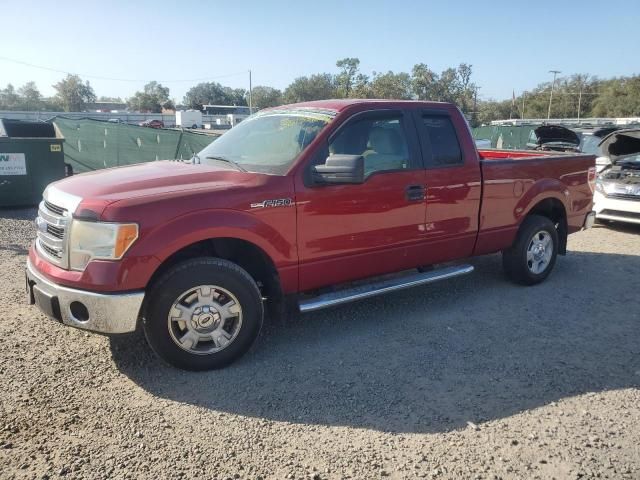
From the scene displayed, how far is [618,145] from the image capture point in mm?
9508

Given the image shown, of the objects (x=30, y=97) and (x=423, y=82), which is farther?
(x=30, y=97)

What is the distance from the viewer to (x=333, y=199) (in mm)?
3916

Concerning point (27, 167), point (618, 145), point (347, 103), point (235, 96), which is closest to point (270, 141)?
point (347, 103)

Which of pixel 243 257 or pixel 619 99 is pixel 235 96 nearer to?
pixel 619 99

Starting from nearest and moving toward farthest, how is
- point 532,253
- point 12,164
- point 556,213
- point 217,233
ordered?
point 217,233, point 532,253, point 556,213, point 12,164

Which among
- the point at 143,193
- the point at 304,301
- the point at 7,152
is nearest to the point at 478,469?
the point at 304,301

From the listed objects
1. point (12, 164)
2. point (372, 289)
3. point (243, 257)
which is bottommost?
point (372, 289)

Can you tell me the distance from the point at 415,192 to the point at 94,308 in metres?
2.71

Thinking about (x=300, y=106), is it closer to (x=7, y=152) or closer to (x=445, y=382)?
(x=445, y=382)

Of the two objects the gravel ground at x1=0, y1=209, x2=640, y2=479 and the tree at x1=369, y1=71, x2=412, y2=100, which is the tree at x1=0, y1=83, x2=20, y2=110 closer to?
the tree at x1=369, y1=71, x2=412, y2=100

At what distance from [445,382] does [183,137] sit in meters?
11.5

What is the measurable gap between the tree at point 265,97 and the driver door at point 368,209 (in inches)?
3566

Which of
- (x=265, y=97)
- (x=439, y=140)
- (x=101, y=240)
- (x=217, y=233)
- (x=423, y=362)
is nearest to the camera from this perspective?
(x=101, y=240)

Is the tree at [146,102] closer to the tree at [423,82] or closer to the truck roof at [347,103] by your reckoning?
the tree at [423,82]
